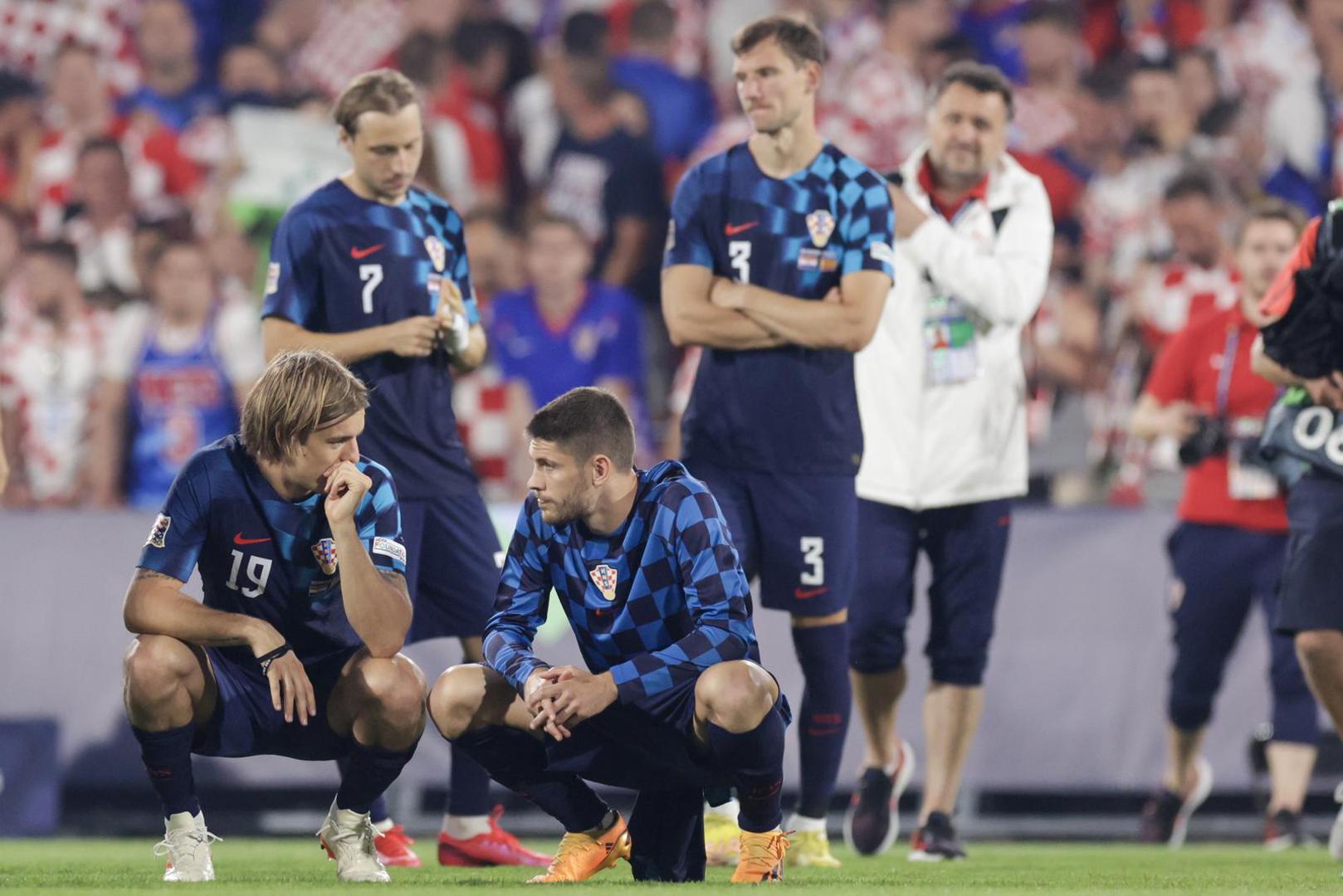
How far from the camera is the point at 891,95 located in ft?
39.6

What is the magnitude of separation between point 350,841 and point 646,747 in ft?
2.93

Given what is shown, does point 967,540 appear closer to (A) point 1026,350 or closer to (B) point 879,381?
(B) point 879,381

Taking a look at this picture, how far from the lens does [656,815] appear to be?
5309mm

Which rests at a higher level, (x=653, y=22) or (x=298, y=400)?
(x=653, y=22)

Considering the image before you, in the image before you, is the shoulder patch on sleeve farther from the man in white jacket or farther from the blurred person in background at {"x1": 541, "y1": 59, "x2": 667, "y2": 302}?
the blurred person in background at {"x1": 541, "y1": 59, "x2": 667, "y2": 302}

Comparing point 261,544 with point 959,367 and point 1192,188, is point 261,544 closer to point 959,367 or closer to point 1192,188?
point 959,367

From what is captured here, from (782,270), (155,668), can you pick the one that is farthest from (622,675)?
(782,270)

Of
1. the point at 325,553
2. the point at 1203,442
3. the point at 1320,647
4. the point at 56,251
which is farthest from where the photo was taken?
the point at 56,251

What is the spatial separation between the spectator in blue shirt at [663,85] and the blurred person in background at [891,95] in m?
0.80

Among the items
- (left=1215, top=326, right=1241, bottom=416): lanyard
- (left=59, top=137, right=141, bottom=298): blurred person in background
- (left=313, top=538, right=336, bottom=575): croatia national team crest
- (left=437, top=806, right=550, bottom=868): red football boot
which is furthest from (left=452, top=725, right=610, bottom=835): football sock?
(left=59, top=137, right=141, bottom=298): blurred person in background

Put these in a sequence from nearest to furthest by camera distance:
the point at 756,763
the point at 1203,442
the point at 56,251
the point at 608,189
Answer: the point at 756,763, the point at 1203,442, the point at 56,251, the point at 608,189

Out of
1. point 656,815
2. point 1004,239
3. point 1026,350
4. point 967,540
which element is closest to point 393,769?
point 656,815

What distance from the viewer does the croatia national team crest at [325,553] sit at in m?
5.39

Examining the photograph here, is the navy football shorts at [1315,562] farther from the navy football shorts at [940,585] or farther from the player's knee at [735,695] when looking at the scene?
the player's knee at [735,695]
